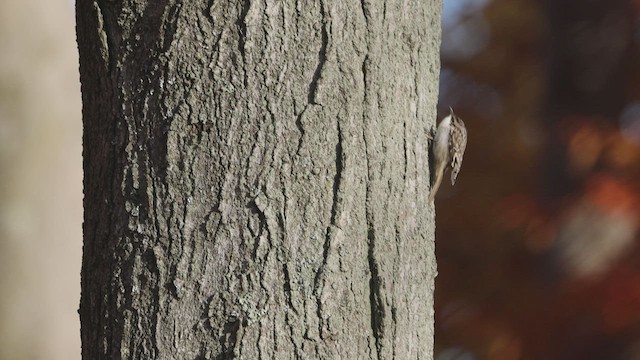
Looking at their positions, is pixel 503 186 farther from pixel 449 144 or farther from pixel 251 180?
pixel 251 180

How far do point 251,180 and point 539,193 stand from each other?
2.94m

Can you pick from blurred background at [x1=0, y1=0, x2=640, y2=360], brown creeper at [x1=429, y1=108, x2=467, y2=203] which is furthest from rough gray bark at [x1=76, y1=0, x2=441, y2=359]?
blurred background at [x1=0, y1=0, x2=640, y2=360]

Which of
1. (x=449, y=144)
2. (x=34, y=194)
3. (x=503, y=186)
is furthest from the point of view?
(x=503, y=186)

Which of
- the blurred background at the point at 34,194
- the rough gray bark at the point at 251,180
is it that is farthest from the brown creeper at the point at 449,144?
the blurred background at the point at 34,194

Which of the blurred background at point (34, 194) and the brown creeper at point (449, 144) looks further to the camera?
the blurred background at point (34, 194)

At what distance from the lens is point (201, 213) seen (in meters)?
1.60

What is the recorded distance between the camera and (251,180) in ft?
5.22

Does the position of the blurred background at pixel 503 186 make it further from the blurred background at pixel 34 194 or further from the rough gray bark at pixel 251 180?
the rough gray bark at pixel 251 180

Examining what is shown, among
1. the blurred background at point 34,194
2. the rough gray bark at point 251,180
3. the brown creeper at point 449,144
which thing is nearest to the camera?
the rough gray bark at point 251,180

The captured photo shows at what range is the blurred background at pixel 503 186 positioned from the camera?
4.14m

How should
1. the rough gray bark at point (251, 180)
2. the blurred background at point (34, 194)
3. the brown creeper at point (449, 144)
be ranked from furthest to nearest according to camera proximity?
the blurred background at point (34, 194) → the brown creeper at point (449, 144) → the rough gray bark at point (251, 180)

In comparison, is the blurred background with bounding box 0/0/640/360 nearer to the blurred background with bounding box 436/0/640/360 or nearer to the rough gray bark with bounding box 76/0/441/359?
the blurred background with bounding box 436/0/640/360

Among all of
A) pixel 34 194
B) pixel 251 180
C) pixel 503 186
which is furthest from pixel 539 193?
pixel 251 180

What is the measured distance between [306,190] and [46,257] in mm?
2817
